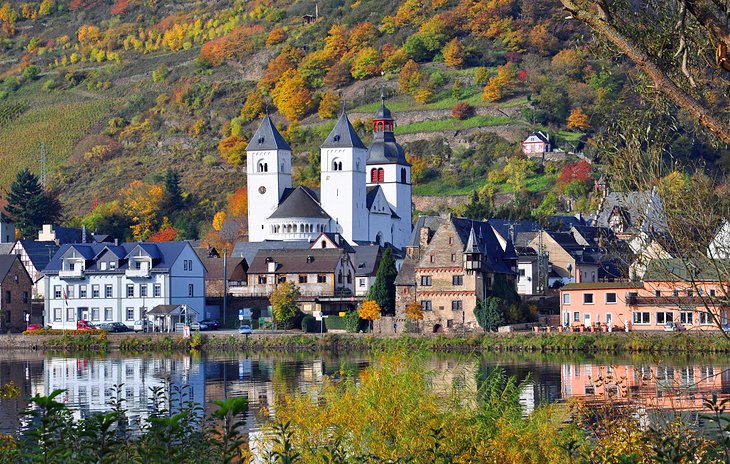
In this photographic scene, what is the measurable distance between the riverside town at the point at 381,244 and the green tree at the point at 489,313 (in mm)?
112

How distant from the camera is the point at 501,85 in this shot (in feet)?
475

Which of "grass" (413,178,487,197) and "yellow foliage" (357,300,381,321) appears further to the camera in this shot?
"grass" (413,178,487,197)

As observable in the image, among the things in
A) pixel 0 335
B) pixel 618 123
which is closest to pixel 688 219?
pixel 618 123

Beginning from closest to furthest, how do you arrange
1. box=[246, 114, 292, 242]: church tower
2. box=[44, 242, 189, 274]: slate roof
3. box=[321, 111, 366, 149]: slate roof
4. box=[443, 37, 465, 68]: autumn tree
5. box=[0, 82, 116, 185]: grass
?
box=[44, 242, 189, 274]: slate roof → box=[321, 111, 366, 149]: slate roof → box=[246, 114, 292, 242]: church tower → box=[443, 37, 465, 68]: autumn tree → box=[0, 82, 116, 185]: grass

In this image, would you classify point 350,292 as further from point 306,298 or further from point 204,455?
point 204,455

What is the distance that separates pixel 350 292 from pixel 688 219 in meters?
62.6

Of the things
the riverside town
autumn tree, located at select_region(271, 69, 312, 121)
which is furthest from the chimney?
autumn tree, located at select_region(271, 69, 312, 121)

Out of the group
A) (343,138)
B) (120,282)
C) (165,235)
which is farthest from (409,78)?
(120,282)

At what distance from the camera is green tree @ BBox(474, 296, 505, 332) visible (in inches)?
2790

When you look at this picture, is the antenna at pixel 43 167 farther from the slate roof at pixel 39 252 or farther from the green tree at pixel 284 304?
the green tree at pixel 284 304

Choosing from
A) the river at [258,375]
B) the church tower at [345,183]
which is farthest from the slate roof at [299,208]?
the river at [258,375]

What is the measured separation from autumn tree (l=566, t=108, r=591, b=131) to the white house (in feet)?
201

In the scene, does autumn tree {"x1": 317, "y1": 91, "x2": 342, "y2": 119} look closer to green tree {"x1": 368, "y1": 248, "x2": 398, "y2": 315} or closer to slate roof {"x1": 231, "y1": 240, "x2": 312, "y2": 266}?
slate roof {"x1": 231, "y1": 240, "x2": 312, "y2": 266}

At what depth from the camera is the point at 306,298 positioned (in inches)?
3273
